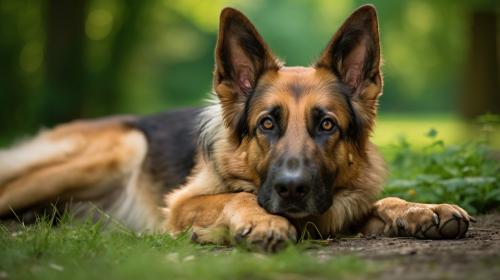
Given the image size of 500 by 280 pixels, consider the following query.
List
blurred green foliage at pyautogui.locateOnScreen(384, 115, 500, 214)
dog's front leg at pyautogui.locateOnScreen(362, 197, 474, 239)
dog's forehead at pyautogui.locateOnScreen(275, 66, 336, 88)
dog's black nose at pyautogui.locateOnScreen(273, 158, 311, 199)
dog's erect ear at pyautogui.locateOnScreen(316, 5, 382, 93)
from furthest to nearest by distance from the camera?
blurred green foliage at pyautogui.locateOnScreen(384, 115, 500, 214) < dog's erect ear at pyautogui.locateOnScreen(316, 5, 382, 93) < dog's forehead at pyautogui.locateOnScreen(275, 66, 336, 88) < dog's front leg at pyautogui.locateOnScreen(362, 197, 474, 239) < dog's black nose at pyautogui.locateOnScreen(273, 158, 311, 199)

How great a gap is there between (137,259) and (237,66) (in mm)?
2367

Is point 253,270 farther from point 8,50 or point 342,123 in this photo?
point 8,50

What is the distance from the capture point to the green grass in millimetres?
3707

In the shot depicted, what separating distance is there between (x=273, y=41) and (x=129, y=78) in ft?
54.4

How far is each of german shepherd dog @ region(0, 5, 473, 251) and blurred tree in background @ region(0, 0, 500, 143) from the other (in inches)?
466

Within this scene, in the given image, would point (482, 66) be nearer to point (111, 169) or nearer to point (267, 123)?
point (111, 169)

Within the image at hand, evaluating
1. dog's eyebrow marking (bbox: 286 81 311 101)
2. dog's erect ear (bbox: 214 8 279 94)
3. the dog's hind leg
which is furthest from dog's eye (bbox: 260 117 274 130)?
the dog's hind leg

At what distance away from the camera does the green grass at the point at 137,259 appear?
3.71 meters

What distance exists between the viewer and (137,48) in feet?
82.0

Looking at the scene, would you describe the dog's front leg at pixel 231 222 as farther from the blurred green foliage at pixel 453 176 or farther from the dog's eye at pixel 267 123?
the blurred green foliage at pixel 453 176

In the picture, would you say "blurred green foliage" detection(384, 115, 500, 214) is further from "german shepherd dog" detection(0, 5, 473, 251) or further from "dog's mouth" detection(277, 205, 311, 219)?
"dog's mouth" detection(277, 205, 311, 219)

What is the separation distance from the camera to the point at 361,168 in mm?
5664

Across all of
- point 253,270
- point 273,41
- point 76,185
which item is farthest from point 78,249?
point 273,41

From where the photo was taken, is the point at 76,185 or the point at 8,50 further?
the point at 8,50
